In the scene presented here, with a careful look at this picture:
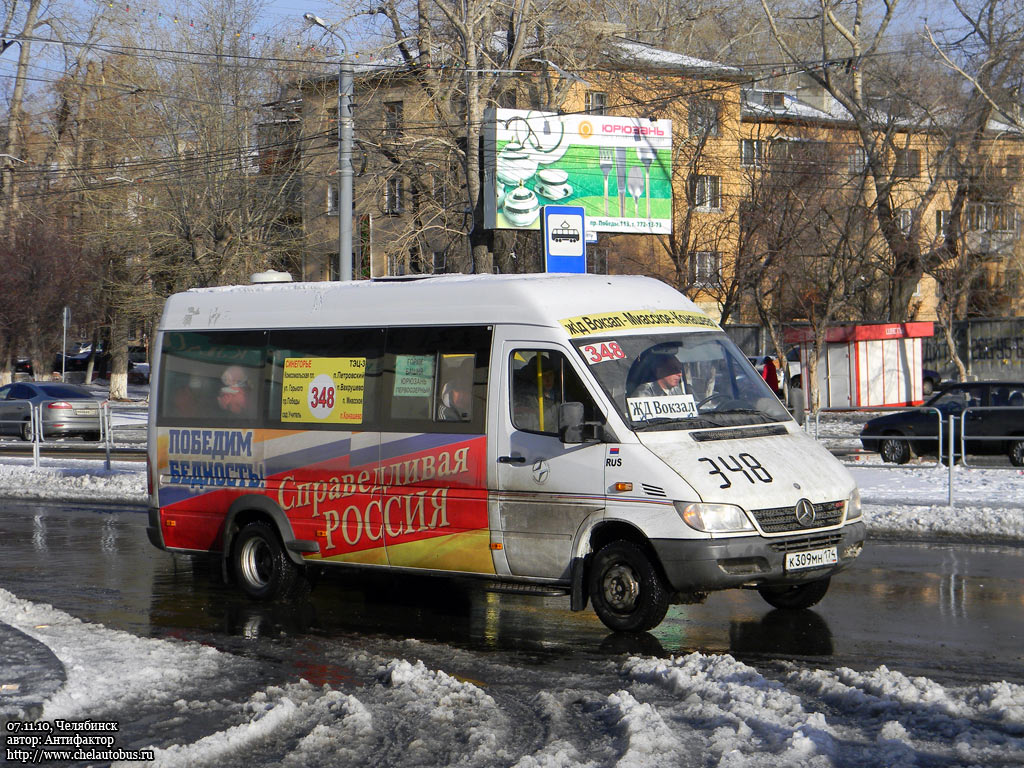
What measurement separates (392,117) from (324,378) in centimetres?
2104

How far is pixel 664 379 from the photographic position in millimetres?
9102

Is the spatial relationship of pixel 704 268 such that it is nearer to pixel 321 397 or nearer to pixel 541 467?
pixel 321 397

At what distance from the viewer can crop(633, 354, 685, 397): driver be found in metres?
9.01

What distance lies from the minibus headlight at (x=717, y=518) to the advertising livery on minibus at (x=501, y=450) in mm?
13

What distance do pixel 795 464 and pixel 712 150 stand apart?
32.0 meters

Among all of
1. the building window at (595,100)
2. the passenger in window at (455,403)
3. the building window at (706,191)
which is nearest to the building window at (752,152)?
the building window at (706,191)

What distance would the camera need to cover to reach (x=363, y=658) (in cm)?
828

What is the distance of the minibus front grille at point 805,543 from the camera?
8.45m

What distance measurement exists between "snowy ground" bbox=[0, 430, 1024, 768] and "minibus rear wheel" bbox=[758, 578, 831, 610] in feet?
5.94

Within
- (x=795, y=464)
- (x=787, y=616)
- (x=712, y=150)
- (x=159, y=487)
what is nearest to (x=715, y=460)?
(x=795, y=464)

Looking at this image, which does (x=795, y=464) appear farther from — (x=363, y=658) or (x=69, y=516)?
(x=69, y=516)

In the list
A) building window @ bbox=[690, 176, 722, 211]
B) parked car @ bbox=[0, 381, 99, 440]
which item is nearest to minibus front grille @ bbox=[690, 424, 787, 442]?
parked car @ bbox=[0, 381, 99, 440]

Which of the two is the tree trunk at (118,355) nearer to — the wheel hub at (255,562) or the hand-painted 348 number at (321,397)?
the wheel hub at (255,562)

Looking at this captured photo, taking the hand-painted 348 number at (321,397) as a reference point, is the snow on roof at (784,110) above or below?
above
